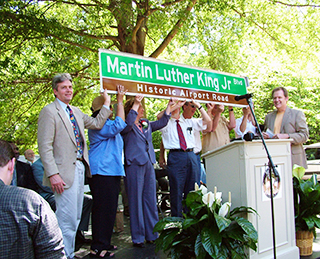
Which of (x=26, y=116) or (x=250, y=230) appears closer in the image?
(x=250, y=230)

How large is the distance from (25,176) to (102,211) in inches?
58.5

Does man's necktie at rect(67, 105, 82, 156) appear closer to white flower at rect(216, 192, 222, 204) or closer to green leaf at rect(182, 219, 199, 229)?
green leaf at rect(182, 219, 199, 229)

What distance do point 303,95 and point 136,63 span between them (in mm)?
11936

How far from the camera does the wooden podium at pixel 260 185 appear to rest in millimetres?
3328

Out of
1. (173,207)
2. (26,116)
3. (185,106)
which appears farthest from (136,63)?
(26,116)

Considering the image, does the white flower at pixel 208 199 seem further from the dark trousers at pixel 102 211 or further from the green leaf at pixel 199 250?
the dark trousers at pixel 102 211

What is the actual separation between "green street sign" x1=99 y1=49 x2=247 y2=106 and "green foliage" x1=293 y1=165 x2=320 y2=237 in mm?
1659

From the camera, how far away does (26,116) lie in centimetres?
1066

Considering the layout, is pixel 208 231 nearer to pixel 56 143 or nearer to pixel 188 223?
pixel 188 223

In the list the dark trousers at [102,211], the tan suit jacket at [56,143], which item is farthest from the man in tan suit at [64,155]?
the dark trousers at [102,211]

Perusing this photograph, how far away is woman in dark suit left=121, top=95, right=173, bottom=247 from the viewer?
425 centimetres

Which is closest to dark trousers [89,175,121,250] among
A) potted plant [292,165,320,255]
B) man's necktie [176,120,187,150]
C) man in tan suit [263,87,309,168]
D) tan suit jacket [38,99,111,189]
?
tan suit jacket [38,99,111,189]

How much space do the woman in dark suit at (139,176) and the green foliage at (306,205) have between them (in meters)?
1.85

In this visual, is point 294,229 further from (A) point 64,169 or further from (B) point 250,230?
(A) point 64,169
